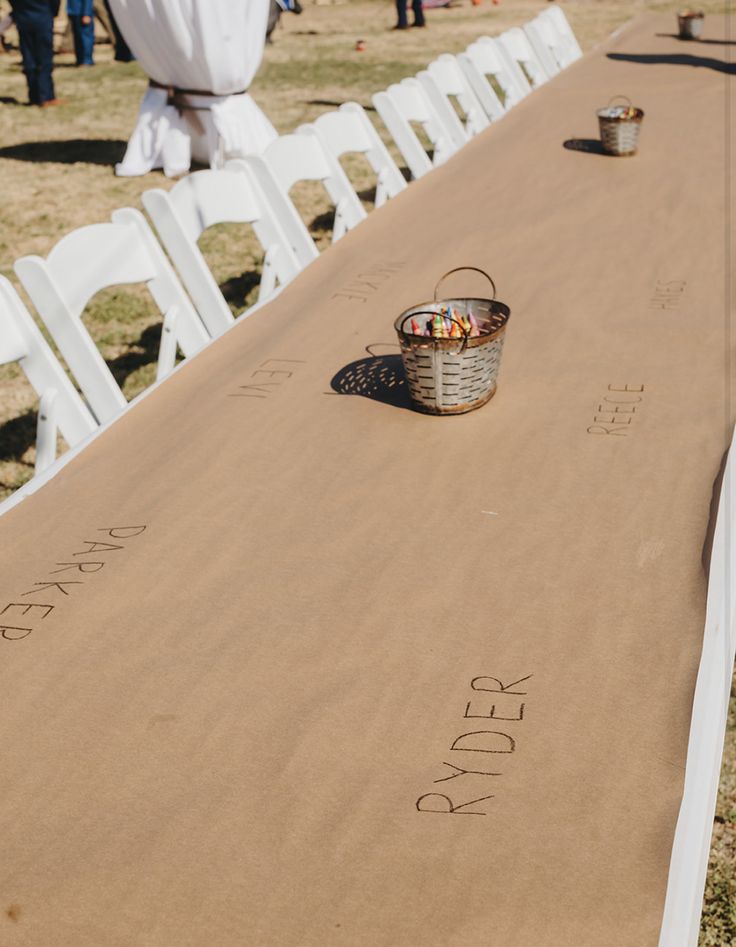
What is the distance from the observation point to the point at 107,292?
16.2 ft

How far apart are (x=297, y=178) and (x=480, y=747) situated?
2894 millimetres

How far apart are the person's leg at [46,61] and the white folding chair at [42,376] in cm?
772

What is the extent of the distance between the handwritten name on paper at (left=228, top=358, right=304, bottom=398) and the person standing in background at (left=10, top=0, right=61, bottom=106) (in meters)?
7.90

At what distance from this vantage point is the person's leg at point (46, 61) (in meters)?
8.95

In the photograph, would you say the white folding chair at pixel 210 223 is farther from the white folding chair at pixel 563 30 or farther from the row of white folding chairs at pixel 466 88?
the white folding chair at pixel 563 30

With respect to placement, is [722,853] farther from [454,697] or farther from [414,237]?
[414,237]

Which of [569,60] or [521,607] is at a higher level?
[521,607]

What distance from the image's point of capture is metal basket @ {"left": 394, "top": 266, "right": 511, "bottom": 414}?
1.85 meters

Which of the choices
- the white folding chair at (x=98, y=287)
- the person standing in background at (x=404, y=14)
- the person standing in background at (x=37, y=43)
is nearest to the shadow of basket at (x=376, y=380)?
the white folding chair at (x=98, y=287)

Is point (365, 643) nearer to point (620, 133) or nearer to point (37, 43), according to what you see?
point (620, 133)

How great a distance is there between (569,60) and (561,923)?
7.89 m

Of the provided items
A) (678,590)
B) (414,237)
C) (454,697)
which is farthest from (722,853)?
(414,237)

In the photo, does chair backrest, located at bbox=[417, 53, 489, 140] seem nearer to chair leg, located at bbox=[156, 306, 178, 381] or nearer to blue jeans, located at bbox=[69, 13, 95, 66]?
chair leg, located at bbox=[156, 306, 178, 381]

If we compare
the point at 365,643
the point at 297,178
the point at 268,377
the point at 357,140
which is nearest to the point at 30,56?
the point at 357,140
